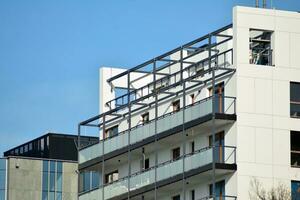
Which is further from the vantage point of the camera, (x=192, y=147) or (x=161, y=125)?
(x=161, y=125)

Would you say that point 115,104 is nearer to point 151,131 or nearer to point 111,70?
point 111,70

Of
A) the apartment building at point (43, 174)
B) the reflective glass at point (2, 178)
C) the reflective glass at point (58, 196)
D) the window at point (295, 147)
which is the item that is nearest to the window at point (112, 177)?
the window at point (295, 147)

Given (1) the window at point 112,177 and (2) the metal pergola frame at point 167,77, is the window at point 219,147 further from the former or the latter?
(1) the window at point 112,177

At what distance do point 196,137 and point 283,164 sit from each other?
6.73 m

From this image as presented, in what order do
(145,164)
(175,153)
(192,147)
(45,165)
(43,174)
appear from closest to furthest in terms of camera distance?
1. (192,147)
2. (175,153)
3. (145,164)
4. (45,165)
5. (43,174)

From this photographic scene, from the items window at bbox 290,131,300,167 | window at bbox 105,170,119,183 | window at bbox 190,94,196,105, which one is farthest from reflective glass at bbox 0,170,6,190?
window at bbox 290,131,300,167

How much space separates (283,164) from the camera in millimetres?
79188

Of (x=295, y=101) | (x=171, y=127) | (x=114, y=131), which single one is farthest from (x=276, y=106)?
(x=114, y=131)

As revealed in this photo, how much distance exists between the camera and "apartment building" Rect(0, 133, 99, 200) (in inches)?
5162

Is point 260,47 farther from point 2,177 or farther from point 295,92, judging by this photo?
point 2,177

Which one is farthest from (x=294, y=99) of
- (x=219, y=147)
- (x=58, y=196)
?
(x=58, y=196)

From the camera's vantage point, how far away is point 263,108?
7956 centimetres

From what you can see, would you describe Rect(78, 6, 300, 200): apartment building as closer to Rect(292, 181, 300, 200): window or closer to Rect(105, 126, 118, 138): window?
Rect(292, 181, 300, 200): window

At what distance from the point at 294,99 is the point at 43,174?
184 ft
